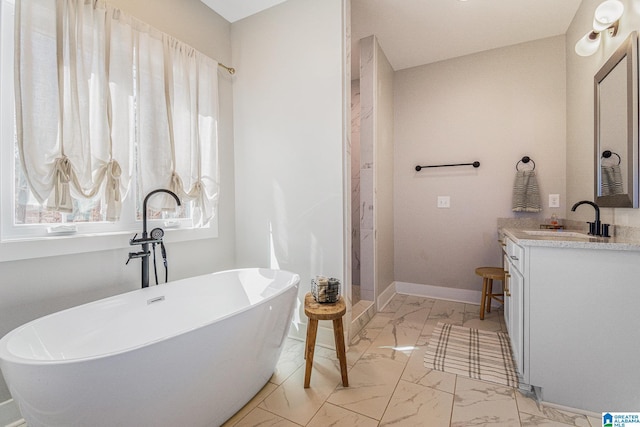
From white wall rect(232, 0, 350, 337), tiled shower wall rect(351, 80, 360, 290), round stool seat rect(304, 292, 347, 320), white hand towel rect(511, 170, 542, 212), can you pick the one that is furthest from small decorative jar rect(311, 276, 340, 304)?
white hand towel rect(511, 170, 542, 212)

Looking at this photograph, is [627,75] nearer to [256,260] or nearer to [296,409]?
[296,409]

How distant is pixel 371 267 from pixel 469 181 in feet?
4.76

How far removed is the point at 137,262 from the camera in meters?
1.90

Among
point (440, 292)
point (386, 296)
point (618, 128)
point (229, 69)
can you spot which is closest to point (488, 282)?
point (440, 292)

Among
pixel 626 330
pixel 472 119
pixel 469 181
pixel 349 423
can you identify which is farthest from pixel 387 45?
pixel 349 423

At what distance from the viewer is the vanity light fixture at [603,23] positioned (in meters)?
1.62

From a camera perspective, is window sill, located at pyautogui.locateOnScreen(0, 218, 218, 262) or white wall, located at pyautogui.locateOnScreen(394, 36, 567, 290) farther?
white wall, located at pyautogui.locateOnScreen(394, 36, 567, 290)

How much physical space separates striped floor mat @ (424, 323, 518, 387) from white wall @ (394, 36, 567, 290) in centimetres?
86

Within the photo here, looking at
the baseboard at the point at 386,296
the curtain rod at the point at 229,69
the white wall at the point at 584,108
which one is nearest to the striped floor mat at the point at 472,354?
the baseboard at the point at 386,296

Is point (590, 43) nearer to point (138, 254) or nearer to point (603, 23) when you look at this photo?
point (603, 23)

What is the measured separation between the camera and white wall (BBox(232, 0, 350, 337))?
7.02 ft

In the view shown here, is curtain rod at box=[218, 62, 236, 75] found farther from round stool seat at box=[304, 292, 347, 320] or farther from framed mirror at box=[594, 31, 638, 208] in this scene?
framed mirror at box=[594, 31, 638, 208]

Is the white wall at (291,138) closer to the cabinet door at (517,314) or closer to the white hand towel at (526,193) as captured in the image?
the cabinet door at (517,314)

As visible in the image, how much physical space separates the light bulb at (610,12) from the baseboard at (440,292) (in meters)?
2.45
